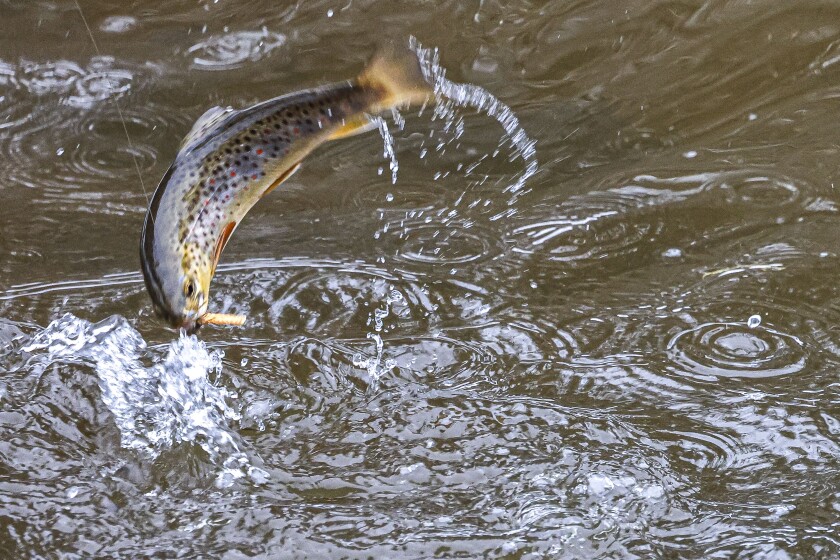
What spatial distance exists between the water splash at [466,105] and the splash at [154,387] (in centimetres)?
185

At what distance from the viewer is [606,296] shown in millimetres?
3740

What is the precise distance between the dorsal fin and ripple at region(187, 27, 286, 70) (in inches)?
103

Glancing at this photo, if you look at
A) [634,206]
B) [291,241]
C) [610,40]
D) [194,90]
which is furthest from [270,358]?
[610,40]

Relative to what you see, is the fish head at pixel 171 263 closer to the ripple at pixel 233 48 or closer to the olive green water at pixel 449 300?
the olive green water at pixel 449 300

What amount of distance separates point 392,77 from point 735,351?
4.52ft

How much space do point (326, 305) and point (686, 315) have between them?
46.7 inches

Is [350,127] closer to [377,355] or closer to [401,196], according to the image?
[377,355]

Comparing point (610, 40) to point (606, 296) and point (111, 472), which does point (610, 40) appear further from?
point (111, 472)

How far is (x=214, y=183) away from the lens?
8.25 ft

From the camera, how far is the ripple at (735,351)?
3264 mm

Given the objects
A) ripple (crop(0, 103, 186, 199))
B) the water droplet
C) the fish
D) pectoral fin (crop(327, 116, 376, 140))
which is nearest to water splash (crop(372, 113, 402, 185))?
ripple (crop(0, 103, 186, 199))

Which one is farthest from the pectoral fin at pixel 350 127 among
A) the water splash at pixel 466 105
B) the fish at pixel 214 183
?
the water splash at pixel 466 105

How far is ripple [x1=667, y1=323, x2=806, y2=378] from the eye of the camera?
326cm

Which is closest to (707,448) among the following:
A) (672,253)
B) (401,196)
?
(672,253)
